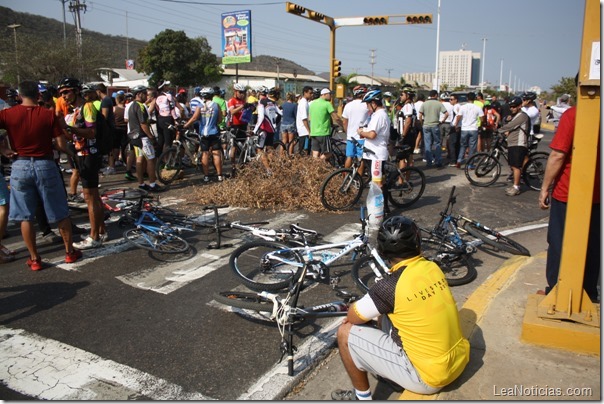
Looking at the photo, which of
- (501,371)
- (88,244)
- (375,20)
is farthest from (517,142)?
(375,20)

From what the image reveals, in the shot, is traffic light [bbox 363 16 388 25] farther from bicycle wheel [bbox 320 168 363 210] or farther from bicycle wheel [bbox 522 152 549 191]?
bicycle wheel [bbox 320 168 363 210]

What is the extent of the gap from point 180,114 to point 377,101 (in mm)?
6152

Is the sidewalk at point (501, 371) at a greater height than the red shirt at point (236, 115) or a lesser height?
lesser

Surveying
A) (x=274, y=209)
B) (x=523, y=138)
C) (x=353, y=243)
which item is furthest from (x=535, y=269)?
(x=523, y=138)

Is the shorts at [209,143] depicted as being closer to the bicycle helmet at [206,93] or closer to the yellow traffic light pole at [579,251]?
the bicycle helmet at [206,93]

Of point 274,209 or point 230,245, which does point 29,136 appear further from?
point 274,209

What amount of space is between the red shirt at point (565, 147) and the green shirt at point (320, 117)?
22.0 ft

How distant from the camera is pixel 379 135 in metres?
7.85

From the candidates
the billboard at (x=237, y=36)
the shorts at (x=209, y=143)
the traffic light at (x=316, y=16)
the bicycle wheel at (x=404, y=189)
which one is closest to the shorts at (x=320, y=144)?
the shorts at (x=209, y=143)

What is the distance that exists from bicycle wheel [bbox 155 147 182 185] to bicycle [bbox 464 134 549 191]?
671cm

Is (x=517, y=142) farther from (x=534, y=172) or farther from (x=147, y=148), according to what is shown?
(x=147, y=148)

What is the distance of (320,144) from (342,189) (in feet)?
9.00

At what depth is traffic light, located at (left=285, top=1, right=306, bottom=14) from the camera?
53.7 ft

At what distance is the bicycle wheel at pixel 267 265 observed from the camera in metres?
5.08
